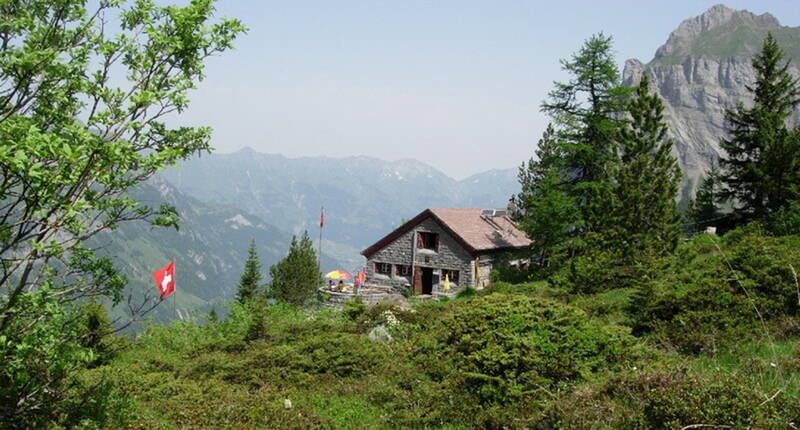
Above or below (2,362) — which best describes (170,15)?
above

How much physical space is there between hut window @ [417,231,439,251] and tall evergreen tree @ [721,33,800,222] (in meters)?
20.4

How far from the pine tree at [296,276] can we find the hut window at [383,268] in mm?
18134

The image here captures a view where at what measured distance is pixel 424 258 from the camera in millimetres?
39406

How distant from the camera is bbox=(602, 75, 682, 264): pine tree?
82.4 feet

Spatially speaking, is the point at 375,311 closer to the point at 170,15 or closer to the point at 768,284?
the point at 768,284

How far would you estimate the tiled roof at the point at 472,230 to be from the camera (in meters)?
38.3

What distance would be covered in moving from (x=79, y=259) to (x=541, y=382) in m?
7.71

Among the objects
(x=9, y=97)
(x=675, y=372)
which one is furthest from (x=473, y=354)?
(x=9, y=97)

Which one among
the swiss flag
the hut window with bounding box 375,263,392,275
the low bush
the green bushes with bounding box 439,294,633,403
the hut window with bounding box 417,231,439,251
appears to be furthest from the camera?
the hut window with bounding box 375,263,392,275

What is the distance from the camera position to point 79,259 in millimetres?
7789

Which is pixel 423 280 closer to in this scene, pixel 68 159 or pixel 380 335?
pixel 380 335

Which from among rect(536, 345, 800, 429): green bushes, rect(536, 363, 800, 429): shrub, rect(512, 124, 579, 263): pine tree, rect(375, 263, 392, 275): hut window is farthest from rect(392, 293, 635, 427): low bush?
rect(375, 263, 392, 275): hut window

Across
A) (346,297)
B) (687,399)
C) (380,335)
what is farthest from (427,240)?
(687,399)

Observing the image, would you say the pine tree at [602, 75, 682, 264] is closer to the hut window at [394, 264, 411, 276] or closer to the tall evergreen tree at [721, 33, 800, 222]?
the tall evergreen tree at [721, 33, 800, 222]
